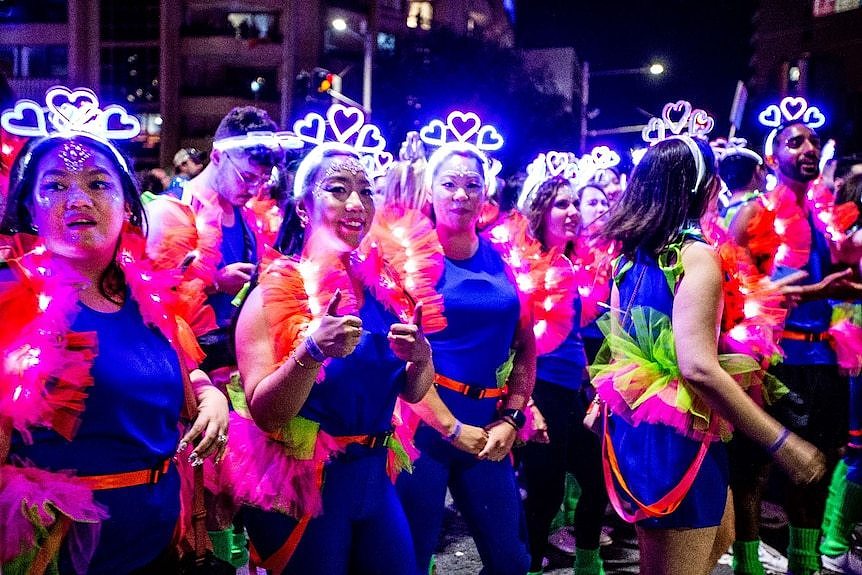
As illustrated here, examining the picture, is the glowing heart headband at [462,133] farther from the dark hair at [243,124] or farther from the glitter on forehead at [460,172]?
the dark hair at [243,124]

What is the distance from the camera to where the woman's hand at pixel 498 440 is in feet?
11.5

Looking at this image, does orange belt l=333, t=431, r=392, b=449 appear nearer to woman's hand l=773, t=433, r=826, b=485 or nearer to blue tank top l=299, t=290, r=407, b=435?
blue tank top l=299, t=290, r=407, b=435

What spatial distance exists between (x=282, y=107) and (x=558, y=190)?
35.8 metres

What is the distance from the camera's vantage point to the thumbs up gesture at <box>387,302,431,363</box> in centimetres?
269

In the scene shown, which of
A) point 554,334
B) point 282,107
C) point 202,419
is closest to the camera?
point 202,419

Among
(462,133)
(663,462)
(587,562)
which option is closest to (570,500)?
(587,562)

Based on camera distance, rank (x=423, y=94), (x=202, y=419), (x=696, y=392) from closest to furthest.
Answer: (x=202, y=419)
(x=696, y=392)
(x=423, y=94)

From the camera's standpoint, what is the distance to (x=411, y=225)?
379 cm

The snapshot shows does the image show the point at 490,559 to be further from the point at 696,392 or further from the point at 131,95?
the point at 131,95

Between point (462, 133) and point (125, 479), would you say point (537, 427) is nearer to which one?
point (462, 133)

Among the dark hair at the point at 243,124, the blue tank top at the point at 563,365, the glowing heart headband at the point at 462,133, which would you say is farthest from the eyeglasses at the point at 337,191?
the blue tank top at the point at 563,365

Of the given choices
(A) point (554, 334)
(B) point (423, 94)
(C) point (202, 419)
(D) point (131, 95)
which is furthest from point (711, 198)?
(D) point (131, 95)

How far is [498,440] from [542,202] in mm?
1988

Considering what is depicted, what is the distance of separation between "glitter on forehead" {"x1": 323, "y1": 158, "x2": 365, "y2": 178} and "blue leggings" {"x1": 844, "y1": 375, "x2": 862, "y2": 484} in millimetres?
3610
